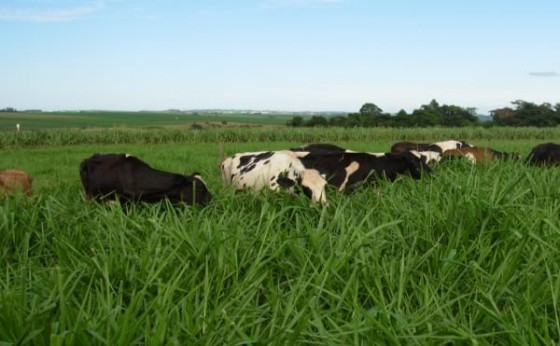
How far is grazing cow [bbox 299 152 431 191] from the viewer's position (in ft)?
19.0

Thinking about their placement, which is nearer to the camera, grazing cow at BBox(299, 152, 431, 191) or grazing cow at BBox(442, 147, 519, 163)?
grazing cow at BBox(299, 152, 431, 191)

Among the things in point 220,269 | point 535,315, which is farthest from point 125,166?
point 535,315

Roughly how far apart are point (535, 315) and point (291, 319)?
3.68ft

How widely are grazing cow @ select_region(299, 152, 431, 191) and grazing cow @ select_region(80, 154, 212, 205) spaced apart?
128 centimetres

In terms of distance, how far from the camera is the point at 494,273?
3.12 meters

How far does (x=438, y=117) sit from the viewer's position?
149 ft

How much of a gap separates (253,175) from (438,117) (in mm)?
41944

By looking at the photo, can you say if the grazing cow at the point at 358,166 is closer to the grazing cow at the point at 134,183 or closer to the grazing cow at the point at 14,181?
the grazing cow at the point at 134,183

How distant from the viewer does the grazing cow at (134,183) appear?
5.03 metres

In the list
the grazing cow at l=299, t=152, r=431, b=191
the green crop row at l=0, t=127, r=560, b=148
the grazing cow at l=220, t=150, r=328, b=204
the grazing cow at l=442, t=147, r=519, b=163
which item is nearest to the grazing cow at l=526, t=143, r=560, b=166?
the grazing cow at l=442, t=147, r=519, b=163

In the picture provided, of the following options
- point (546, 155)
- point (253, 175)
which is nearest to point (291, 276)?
point (253, 175)

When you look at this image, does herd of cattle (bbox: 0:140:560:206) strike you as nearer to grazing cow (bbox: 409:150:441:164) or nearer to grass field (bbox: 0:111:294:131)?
grazing cow (bbox: 409:150:441:164)

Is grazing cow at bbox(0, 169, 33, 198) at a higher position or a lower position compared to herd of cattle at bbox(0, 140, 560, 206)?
lower

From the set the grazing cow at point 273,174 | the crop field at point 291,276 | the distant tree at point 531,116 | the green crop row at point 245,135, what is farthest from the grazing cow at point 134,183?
the distant tree at point 531,116
